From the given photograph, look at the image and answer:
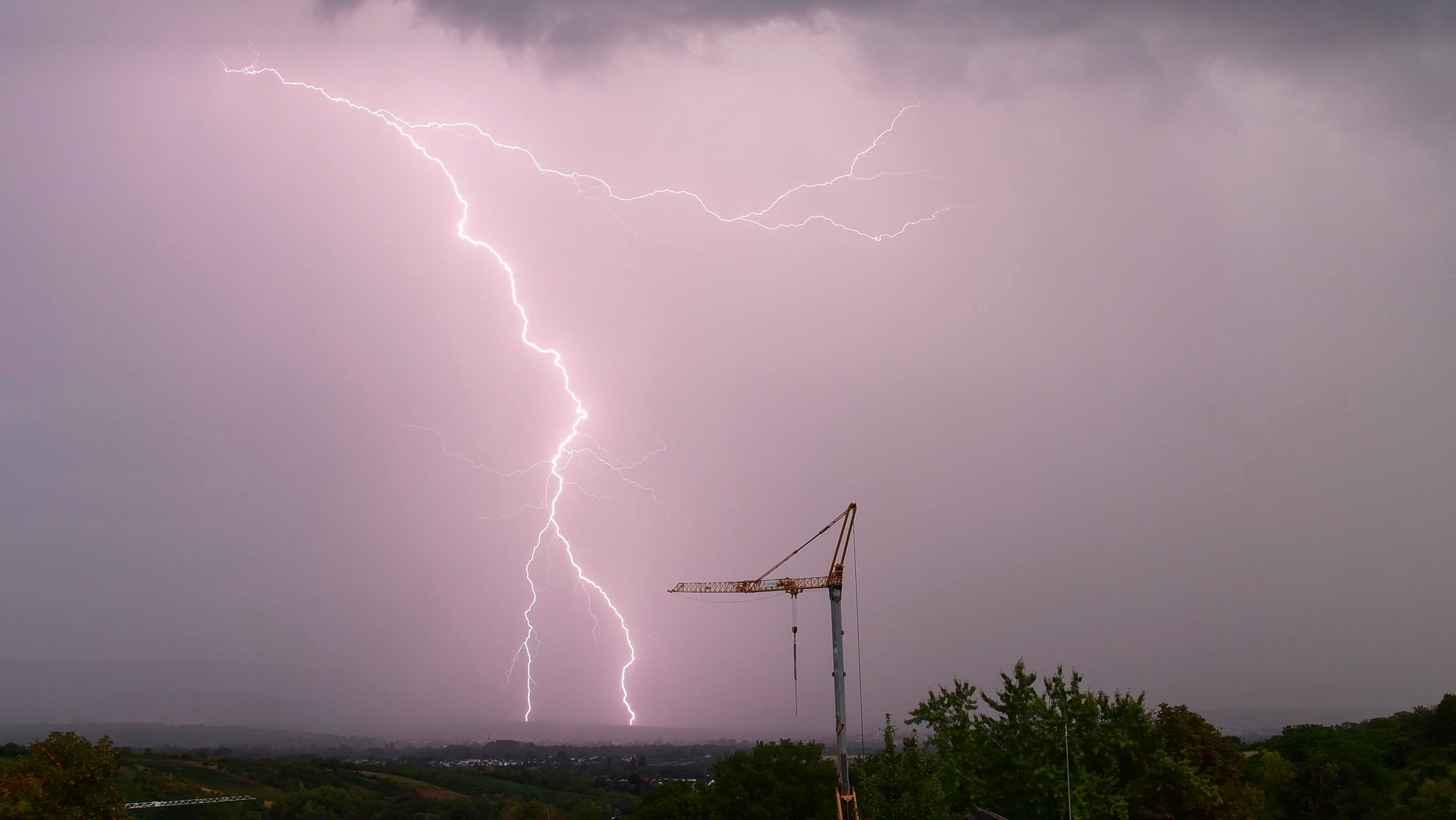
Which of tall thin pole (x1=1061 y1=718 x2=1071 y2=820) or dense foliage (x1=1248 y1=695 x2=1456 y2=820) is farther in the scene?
dense foliage (x1=1248 y1=695 x2=1456 y2=820)

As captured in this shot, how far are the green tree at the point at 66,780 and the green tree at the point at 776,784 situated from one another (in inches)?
1108

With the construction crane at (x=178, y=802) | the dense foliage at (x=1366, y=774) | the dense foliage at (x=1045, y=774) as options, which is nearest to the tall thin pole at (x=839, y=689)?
the dense foliage at (x=1045, y=774)

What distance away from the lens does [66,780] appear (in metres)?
38.4

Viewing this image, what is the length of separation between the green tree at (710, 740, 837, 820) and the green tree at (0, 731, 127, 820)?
2815 centimetres

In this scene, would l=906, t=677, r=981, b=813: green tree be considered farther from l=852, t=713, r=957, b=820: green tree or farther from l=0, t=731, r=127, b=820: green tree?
l=0, t=731, r=127, b=820: green tree

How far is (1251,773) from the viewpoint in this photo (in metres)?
69.3

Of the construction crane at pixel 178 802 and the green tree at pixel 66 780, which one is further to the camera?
the construction crane at pixel 178 802

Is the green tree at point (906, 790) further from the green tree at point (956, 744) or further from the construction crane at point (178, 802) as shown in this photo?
the construction crane at point (178, 802)

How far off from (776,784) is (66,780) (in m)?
31.9

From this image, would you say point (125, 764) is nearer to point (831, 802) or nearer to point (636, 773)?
point (831, 802)

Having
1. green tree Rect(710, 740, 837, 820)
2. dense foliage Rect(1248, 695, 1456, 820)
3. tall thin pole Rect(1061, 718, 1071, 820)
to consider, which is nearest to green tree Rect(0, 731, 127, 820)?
green tree Rect(710, 740, 837, 820)

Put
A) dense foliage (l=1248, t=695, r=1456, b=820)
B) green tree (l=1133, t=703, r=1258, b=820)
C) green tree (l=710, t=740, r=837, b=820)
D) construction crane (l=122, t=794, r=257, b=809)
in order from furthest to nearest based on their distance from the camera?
construction crane (l=122, t=794, r=257, b=809) < green tree (l=710, t=740, r=837, b=820) < dense foliage (l=1248, t=695, r=1456, b=820) < green tree (l=1133, t=703, r=1258, b=820)

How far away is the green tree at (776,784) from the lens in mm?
52938

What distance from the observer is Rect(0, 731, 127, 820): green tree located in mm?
36844
